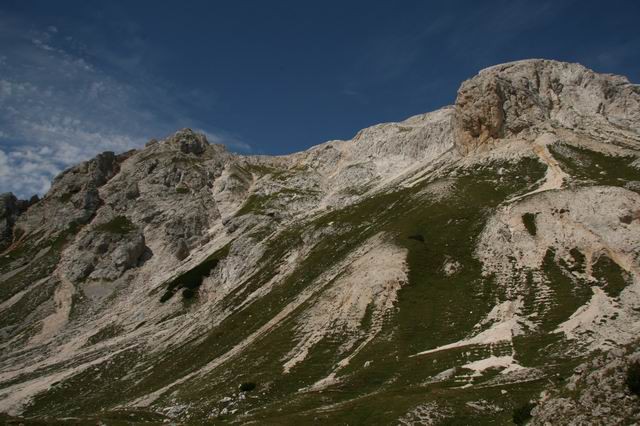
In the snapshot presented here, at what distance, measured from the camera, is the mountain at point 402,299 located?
45.1 m

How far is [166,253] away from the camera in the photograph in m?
174

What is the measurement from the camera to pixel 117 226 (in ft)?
620

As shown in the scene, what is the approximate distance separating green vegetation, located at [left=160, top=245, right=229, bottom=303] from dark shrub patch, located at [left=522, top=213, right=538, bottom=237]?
270ft

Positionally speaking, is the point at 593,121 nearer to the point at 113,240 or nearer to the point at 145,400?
the point at 145,400

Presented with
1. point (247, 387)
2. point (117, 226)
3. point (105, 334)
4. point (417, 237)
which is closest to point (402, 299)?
point (417, 237)

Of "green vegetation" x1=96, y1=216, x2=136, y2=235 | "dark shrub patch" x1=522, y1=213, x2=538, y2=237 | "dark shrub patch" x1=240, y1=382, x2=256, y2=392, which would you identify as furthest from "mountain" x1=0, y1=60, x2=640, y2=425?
"green vegetation" x1=96, y1=216, x2=136, y2=235

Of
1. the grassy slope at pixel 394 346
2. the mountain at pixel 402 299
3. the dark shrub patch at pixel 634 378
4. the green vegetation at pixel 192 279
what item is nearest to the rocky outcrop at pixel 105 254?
the mountain at pixel 402 299

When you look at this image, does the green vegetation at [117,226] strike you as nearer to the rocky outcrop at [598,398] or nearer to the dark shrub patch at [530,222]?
the dark shrub patch at [530,222]

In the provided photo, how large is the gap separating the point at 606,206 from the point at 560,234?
8.11 meters

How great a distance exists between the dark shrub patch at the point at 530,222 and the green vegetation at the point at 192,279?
270 ft

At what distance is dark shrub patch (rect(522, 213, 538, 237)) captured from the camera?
7850 centimetres

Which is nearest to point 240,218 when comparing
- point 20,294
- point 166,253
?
point 166,253

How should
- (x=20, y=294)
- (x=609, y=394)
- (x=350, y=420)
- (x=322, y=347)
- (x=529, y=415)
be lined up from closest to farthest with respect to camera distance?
1. (x=609, y=394)
2. (x=529, y=415)
3. (x=350, y=420)
4. (x=322, y=347)
5. (x=20, y=294)

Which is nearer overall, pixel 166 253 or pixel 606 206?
pixel 606 206
